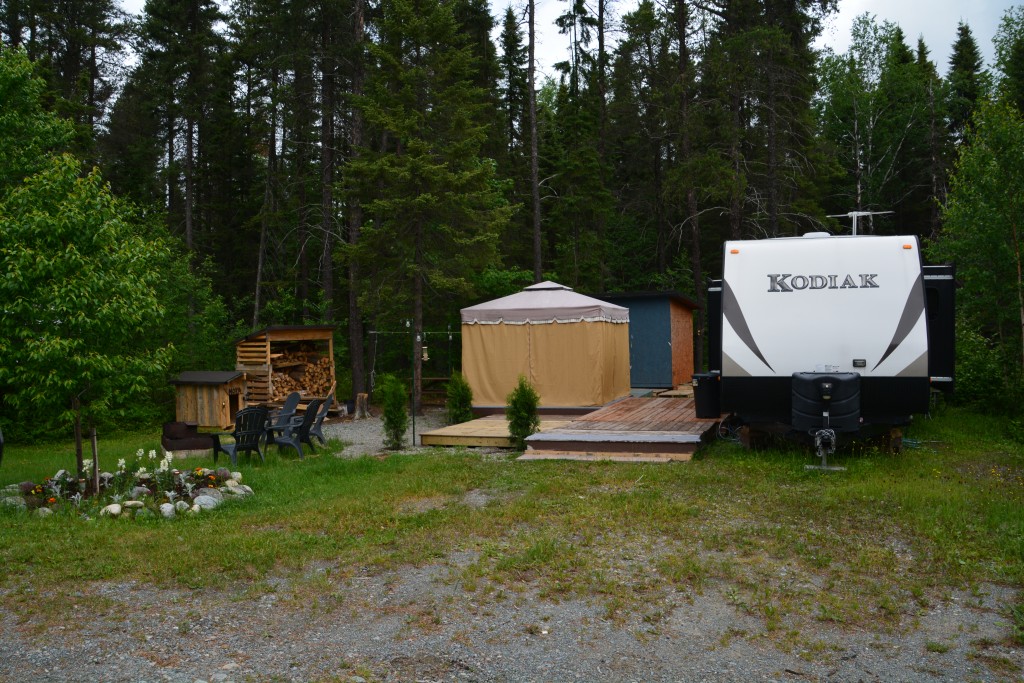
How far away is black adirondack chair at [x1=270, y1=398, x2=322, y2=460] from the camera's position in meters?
10.7

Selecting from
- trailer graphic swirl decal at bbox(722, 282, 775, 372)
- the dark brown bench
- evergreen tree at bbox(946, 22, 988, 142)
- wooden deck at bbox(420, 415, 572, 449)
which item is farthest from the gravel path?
evergreen tree at bbox(946, 22, 988, 142)

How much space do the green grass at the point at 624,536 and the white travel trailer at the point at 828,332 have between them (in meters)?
0.67

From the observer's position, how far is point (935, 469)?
8.33 metres

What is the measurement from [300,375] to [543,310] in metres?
6.06

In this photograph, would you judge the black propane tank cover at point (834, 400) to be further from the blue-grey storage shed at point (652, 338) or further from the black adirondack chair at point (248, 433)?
the blue-grey storage shed at point (652, 338)

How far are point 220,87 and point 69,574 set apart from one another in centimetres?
2131

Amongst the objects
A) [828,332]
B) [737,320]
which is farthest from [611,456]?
[828,332]

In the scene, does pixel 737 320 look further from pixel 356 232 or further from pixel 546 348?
pixel 356 232

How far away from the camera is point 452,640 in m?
4.19

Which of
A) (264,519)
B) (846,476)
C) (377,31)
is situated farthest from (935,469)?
(377,31)

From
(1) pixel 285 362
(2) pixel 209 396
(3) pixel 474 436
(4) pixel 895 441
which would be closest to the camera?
(4) pixel 895 441

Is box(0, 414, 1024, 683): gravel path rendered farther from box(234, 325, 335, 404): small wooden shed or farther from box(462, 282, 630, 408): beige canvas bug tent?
box(234, 325, 335, 404): small wooden shed

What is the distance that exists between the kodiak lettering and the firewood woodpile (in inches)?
→ 429

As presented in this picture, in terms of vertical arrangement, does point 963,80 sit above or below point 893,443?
above
